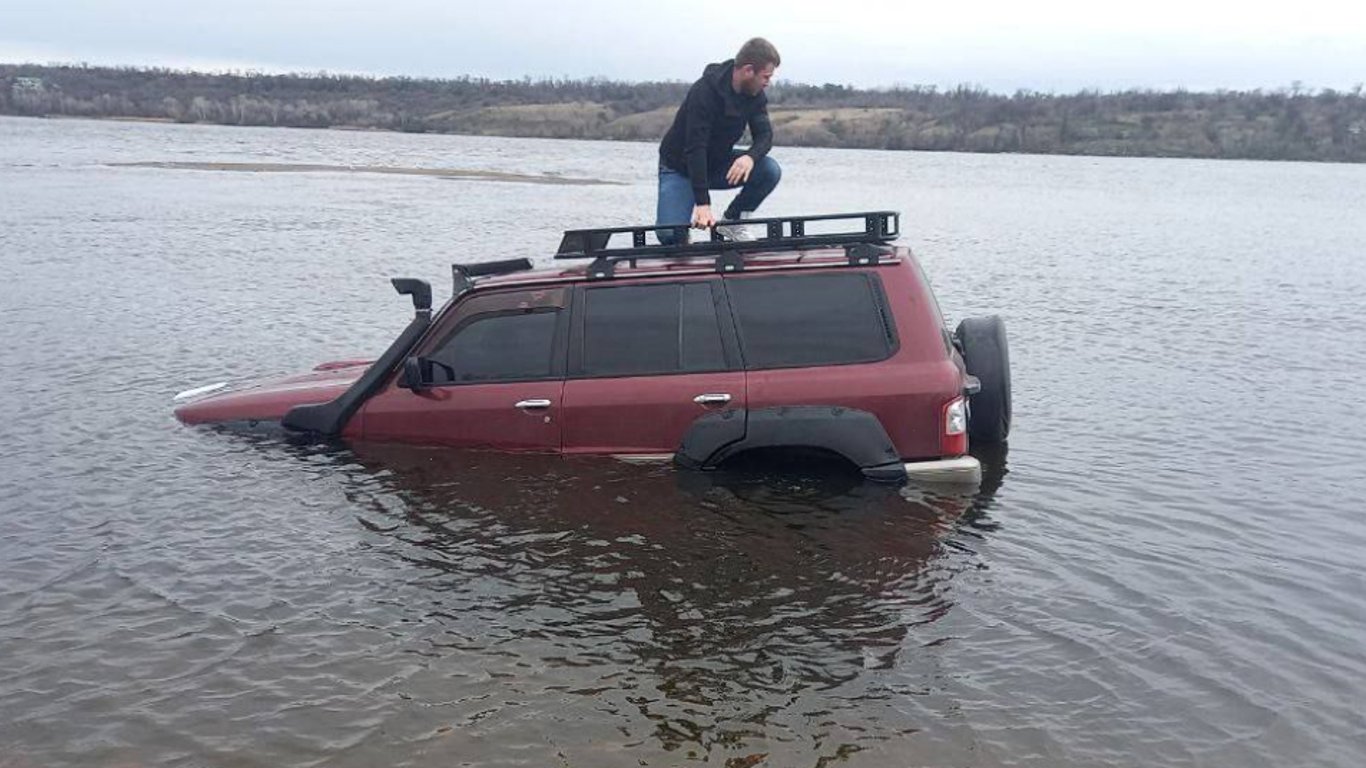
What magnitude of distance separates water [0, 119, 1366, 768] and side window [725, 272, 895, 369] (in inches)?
33.5

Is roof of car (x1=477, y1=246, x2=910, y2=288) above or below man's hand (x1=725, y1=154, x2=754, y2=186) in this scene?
below

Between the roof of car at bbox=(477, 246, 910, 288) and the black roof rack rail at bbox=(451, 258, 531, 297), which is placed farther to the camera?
the black roof rack rail at bbox=(451, 258, 531, 297)

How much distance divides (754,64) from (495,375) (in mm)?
2872

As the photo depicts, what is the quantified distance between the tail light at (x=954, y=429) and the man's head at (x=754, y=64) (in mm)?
2872

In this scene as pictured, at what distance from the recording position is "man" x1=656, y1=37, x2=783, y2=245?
890 centimetres

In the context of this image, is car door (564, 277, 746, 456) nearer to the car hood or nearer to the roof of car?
the roof of car

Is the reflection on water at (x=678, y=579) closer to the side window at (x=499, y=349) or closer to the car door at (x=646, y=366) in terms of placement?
the car door at (x=646, y=366)

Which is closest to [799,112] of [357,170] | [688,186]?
[357,170]

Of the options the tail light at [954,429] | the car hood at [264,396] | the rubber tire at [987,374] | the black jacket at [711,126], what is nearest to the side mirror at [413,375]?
the car hood at [264,396]

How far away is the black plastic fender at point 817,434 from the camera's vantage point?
7.52 m

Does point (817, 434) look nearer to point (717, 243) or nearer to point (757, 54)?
point (717, 243)

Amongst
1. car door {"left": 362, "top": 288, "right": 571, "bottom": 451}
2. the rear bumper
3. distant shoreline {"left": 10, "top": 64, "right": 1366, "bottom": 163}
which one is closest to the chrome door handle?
car door {"left": 362, "top": 288, "right": 571, "bottom": 451}

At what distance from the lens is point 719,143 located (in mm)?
9391

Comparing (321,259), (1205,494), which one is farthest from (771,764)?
(321,259)
